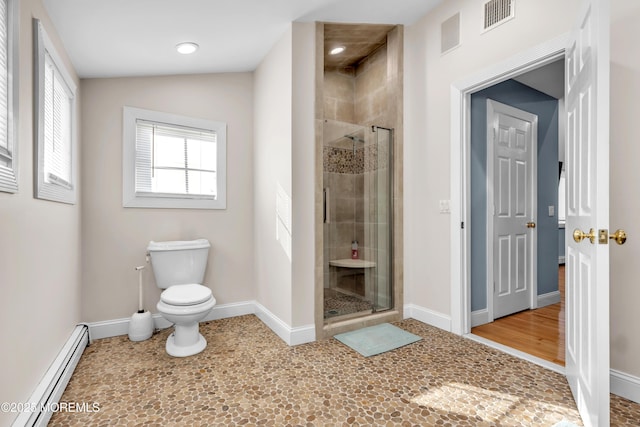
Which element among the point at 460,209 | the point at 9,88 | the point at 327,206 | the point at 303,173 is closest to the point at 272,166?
the point at 303,173

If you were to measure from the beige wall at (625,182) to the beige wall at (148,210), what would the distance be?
268cm

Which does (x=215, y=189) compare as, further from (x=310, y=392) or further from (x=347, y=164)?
(x=310, y=392)

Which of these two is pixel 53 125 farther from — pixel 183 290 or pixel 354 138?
pixel 354 138

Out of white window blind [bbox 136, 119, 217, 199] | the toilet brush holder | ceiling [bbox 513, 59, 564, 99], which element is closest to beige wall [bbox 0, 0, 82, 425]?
the toilet brush holder

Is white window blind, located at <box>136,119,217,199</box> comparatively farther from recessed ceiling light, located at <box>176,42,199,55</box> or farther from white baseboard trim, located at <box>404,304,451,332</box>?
white baseboard trim, located at <box>404,304,451,332</box>

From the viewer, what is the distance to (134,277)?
2.75m

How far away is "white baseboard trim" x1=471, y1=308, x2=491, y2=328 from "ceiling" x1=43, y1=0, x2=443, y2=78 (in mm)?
2610

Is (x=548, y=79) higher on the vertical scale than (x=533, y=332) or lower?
higher

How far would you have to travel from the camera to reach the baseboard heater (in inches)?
56.0

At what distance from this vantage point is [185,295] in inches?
92.8

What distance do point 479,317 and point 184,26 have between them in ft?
10.4

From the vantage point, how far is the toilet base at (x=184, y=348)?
2309 mm

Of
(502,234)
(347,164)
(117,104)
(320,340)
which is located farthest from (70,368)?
(502,234)

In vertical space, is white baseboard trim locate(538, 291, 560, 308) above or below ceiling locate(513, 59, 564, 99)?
below
